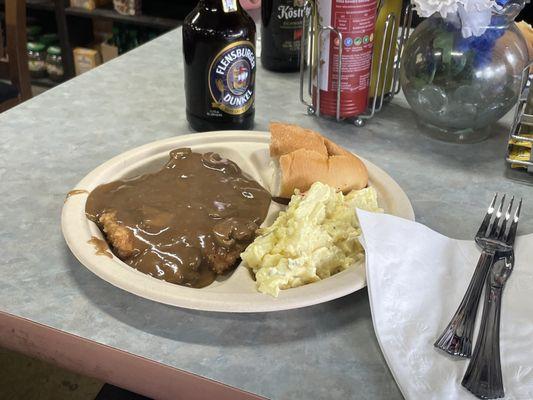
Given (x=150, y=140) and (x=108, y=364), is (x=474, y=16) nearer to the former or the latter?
(x=150, y=140)

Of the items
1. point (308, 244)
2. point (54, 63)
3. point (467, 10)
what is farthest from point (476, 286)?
point (54, 63)

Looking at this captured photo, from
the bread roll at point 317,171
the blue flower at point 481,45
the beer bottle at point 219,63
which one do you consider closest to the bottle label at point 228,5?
the beer bottle at point 219,63

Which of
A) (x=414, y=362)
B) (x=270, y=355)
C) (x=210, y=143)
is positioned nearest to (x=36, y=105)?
→ (x=210, y=143)

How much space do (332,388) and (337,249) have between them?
18 centimetres

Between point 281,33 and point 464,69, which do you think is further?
point 281,33

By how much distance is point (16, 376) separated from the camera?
4.84 ft

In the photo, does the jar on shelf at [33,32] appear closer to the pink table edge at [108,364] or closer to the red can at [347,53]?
the red can at [347,53]

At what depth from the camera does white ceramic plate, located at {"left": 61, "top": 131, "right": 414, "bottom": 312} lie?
1.95ft

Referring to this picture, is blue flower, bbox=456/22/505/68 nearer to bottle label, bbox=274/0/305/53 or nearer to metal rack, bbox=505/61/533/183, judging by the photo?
metal rack, bbox=505/61/533/183

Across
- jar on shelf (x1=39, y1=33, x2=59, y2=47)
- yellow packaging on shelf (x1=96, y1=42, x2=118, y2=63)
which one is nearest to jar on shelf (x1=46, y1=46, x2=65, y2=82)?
jar on shelf (x1=39, y1=33, x2=59, y2=47)

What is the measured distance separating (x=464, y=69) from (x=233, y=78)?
1.22 feet

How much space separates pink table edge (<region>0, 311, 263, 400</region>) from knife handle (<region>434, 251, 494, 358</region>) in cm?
19

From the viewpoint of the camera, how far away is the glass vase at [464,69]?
0.92 m

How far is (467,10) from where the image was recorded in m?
0.87
